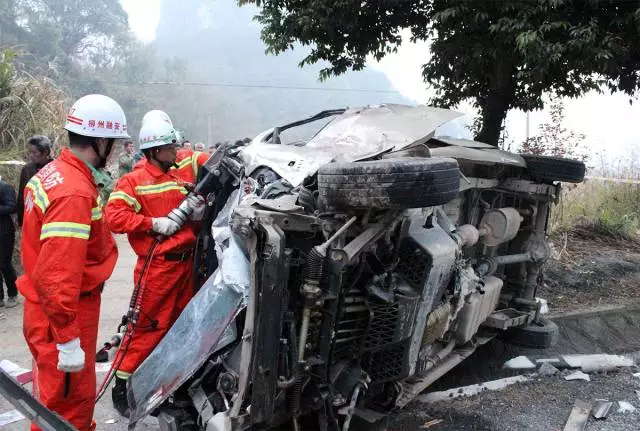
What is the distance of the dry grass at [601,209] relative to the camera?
7.94 m

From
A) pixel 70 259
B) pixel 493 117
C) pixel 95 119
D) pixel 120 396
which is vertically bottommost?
pixel 120 396

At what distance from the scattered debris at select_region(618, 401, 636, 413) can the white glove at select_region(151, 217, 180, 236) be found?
9.71ft

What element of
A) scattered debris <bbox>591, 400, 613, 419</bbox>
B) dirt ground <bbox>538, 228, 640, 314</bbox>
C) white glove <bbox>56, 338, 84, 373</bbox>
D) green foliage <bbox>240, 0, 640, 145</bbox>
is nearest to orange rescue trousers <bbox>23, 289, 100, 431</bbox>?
white glove <bbox>56, 338, 84, 373</bbox>

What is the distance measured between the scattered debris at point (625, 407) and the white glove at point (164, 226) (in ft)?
9.71

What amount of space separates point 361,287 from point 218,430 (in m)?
0.90

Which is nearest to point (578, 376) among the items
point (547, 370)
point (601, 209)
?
point (547, 370)

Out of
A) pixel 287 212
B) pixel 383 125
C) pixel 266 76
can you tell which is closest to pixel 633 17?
pixel 383 125

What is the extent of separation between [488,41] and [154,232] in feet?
12.0

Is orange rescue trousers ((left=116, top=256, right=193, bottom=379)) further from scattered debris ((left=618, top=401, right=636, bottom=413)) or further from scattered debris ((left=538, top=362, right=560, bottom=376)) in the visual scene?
scattered debris ((left=618, top=401, right=636, bottom=413))

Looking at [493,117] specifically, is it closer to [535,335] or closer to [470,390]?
[535,335]

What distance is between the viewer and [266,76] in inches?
2547

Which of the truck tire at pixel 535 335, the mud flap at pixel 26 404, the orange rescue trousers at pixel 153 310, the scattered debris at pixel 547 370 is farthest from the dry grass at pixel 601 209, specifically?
the mud flap at pixel 26 404

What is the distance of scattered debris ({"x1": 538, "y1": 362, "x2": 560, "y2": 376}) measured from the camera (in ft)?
13.1

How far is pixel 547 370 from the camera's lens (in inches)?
157
